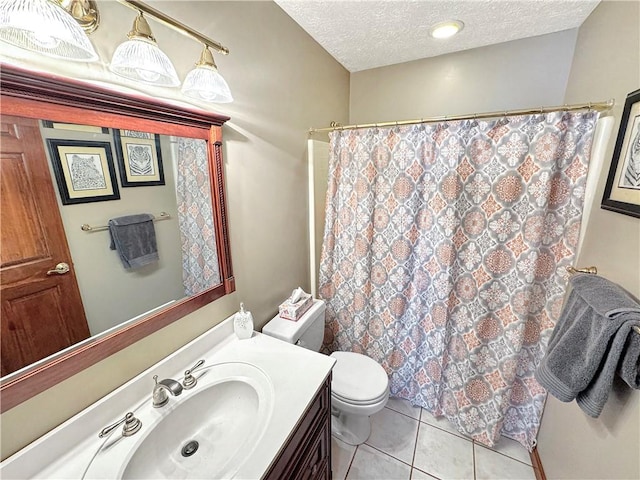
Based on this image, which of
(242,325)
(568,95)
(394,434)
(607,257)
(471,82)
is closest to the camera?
(607,257)

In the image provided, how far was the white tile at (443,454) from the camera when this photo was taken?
4.87ft

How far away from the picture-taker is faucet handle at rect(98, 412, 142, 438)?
79 centimetres

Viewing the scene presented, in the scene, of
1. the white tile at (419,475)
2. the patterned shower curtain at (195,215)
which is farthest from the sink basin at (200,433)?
the white tile at (419,475)

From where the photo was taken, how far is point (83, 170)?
74cm

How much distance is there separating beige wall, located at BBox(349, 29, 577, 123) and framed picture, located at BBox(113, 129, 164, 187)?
1747 millimetres

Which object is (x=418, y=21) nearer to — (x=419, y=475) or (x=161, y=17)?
(x=161, y=17)

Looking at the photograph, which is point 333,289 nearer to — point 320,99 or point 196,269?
point 196,269

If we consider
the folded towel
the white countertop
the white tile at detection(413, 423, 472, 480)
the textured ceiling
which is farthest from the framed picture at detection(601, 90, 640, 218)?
the white tile at detection(413, 423, 472, 480)

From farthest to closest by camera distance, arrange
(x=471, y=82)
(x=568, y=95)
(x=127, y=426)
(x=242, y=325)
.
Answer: (x=471, y=82)
(x=568, y=95)
(x=242, y=325)
(x=127, y=426)

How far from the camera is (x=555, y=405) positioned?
139 centimetres

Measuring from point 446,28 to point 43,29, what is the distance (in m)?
1.78

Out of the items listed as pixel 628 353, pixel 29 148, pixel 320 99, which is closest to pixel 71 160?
pixel 29 148

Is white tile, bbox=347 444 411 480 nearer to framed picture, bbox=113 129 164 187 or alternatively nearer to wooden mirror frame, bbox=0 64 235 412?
wooden mirror frame, bbox=0 64 235 412

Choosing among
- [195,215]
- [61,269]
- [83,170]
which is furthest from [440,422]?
[83,170]
